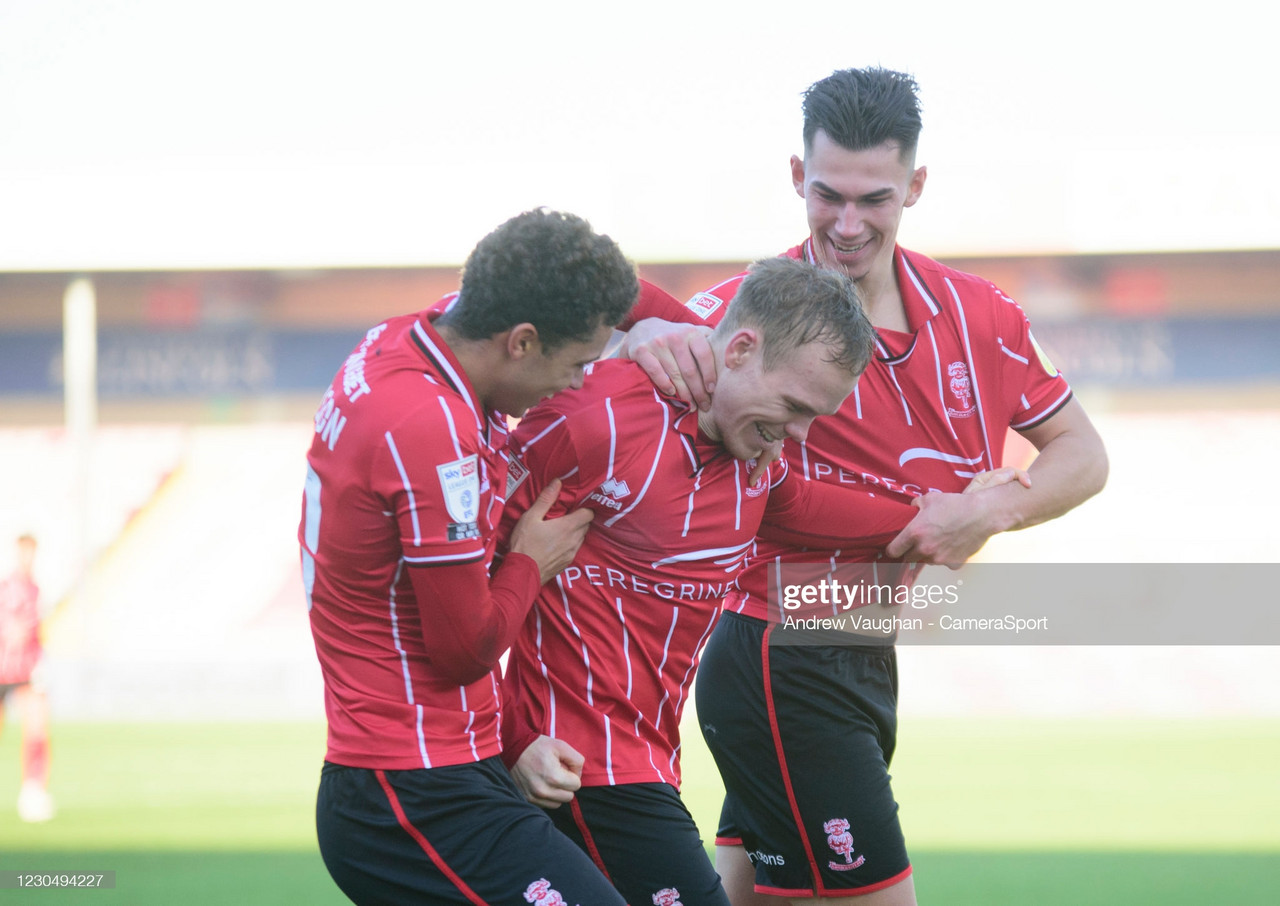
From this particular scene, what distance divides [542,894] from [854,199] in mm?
1747

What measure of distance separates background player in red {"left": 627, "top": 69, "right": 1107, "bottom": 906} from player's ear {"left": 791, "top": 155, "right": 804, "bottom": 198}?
1 centimetres

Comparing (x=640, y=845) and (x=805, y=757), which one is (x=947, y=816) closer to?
(x=805, y=757)

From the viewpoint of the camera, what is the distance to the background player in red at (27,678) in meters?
7.81

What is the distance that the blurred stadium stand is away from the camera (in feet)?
61.0

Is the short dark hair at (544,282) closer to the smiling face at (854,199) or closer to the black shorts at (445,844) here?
the black shorts at (445,844)

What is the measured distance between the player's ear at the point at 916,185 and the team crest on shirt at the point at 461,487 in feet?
5.06

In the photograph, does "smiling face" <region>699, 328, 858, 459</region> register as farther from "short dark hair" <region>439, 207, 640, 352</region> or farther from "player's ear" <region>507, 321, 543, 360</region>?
"player's ear" <region>507, 321, 543, 360</region>

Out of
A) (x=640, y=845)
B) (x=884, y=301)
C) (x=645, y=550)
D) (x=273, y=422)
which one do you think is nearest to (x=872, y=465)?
(x=884, y=301)

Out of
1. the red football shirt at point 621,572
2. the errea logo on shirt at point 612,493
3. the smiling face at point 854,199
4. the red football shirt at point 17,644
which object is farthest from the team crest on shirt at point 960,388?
the red football shirt at point 17,644

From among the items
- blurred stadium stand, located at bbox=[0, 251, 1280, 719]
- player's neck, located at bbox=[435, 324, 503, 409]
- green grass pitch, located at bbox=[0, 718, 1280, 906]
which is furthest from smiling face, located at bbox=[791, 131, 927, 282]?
blurred stadium stand, located at bbox=[0, 251, 1280, 719]

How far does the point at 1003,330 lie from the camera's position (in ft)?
10.8

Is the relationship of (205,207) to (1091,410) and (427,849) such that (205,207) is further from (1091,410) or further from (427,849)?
(427,849)

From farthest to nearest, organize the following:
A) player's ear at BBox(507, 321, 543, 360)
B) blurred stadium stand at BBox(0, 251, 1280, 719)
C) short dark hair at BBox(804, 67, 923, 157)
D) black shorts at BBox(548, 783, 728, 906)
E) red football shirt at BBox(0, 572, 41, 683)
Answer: blurred stadium stand at BBox(0, 251, 1280, 719) < red football shirt at BBox(0, 572, 41, 683) < short dark hair at BBox(804, 67, 923, 157) < black shorts at BBox(548, 783, 728, 906) < player's ear at BBox(507, 321, 543, 360)

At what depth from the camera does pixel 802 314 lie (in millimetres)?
2623
